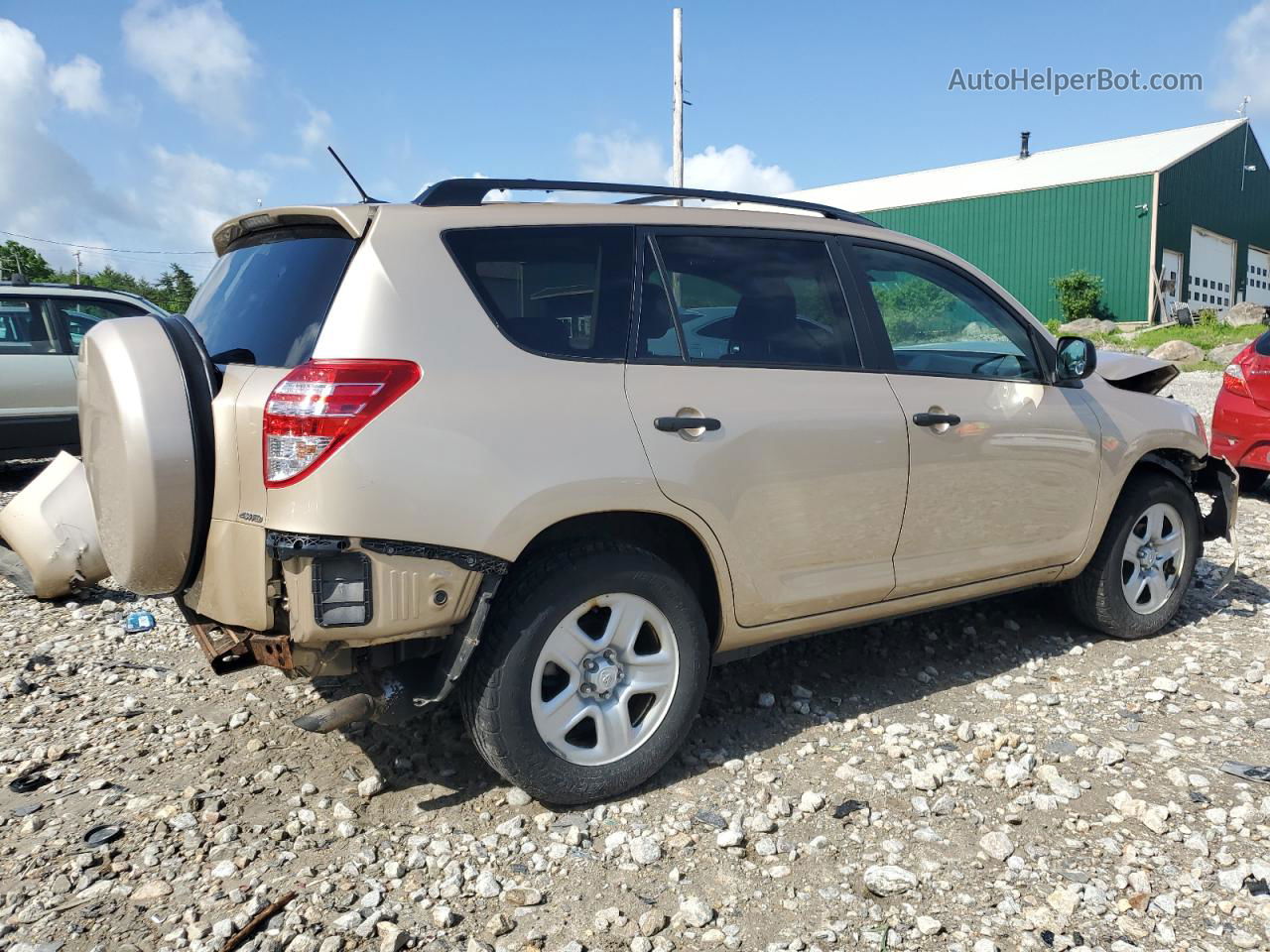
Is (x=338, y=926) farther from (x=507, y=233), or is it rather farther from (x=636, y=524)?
(x=507, y=233)

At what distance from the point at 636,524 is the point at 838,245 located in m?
1.41

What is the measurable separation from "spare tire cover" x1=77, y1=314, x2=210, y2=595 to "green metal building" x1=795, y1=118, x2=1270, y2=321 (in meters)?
31.1

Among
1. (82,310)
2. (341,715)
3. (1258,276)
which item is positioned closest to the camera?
(341,715)

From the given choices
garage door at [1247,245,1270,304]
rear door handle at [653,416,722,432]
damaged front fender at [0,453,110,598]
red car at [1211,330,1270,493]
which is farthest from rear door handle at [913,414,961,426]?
garage door at [1247,245,1270,304]

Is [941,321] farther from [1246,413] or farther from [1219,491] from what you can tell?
[1246,413]

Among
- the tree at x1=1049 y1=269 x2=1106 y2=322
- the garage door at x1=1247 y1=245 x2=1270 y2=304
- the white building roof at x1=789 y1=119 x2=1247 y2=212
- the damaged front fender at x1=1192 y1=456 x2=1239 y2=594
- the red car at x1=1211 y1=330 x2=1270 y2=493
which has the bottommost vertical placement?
the damaged front fender at x1=1192 y1=456 x2=1239 y2=594

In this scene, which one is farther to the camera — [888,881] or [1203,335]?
[1203,335]

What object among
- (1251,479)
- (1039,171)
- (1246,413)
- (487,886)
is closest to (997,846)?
(487,886)

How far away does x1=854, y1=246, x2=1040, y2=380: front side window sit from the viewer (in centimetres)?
386

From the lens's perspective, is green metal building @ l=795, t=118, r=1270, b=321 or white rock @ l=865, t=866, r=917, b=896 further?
green metal building @ l=795, t=118, r=1270, b=321

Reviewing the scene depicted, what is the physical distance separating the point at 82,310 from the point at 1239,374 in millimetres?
9743

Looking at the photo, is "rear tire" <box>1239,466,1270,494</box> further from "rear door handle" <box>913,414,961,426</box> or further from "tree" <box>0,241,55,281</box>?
"tree" <box>0,241,55,281</box>

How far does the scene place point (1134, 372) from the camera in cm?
466

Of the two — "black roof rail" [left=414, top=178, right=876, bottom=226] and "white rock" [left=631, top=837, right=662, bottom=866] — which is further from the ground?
"black roof rail" [left=414, top=178, right=876, bottom=226]
